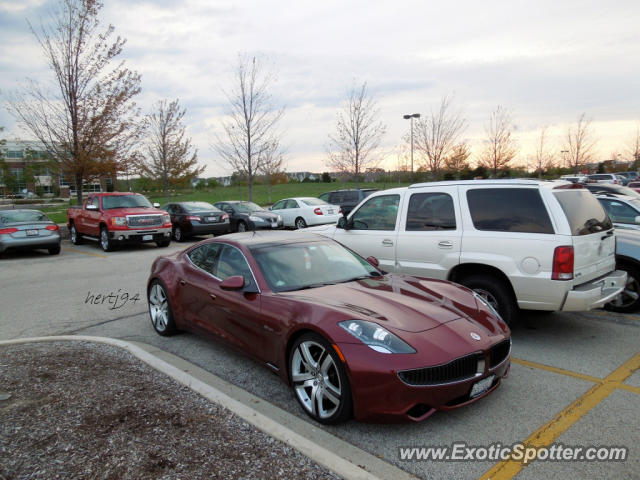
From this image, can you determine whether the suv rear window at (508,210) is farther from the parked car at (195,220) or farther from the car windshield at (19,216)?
the car windshield at (19,216)

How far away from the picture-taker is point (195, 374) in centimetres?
443

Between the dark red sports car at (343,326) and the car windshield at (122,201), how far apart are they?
1157 cm

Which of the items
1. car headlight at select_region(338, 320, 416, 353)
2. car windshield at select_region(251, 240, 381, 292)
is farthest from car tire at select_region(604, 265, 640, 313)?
car headlight at select_region(338, 320, 416, 353)

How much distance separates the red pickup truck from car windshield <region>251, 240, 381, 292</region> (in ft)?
37.1

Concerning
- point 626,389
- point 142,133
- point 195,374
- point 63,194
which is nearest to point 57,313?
point 195,374

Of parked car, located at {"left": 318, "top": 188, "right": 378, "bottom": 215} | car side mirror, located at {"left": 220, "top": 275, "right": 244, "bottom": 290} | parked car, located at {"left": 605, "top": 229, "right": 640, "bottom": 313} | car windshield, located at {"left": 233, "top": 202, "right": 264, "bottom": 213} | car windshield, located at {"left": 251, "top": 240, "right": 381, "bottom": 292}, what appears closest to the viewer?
car side mirror, located at {"left": 220, "top": 275, "right": 244, "bottom": 290}

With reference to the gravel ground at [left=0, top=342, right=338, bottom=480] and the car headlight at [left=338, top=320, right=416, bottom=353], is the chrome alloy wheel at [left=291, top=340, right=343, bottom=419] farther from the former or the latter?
the gravel ground at [left=0, top=342, right=338, bottom=480]

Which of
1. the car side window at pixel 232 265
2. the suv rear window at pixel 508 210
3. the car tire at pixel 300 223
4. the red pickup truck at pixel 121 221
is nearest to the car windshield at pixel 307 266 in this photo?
the car side window at pixel 232 265

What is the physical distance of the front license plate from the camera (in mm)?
3322

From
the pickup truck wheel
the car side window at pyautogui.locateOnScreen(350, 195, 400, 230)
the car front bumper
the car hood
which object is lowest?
the pickup truck wheel

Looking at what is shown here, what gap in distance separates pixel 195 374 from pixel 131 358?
34.3 inches

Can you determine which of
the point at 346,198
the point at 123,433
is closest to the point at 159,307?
the point at 123,433

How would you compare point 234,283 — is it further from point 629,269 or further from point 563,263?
point 629,269

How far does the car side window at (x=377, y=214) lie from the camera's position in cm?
658
